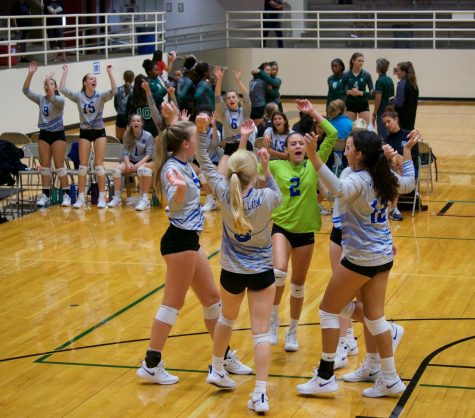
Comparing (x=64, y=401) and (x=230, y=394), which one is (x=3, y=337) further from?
(x=230, y=394)

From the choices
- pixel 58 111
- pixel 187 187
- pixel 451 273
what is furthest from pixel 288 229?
pixel 58 111

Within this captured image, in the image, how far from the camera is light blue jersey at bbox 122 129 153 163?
561 inches

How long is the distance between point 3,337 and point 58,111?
6166mm

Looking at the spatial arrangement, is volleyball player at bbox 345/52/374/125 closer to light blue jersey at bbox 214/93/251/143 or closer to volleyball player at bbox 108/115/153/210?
light blue jersey at bbox 214/93/251/143

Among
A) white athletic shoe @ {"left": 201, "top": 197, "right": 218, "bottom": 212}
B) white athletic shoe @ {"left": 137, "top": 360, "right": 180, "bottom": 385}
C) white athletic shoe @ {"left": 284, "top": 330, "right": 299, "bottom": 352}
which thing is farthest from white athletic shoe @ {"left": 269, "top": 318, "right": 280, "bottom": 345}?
white athletic shoe @ {"left": 201, "top": 197, "right": 218, "bottom": 212}

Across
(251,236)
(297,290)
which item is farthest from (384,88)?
(251,236)

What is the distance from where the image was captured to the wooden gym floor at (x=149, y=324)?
22.6 feet

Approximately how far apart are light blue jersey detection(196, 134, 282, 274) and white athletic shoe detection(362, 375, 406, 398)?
3.82 feet

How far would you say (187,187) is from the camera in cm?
704

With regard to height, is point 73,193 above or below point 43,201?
above

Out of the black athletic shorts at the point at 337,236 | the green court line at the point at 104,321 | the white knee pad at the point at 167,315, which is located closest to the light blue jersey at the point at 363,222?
the black athletic shorts at the point at 337,236

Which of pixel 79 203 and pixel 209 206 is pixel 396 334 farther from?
pixel 79 203

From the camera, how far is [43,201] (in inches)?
579

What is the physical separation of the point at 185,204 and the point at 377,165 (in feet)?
4.75
